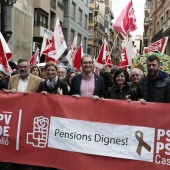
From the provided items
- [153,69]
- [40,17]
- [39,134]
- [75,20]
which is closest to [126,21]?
[153,69]

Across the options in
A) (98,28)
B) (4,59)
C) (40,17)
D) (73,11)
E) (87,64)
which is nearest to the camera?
(87,64)

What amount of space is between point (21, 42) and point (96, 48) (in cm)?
4174

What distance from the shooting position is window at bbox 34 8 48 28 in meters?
27.0

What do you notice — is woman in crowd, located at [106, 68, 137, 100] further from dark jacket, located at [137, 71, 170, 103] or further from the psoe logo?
the psoe logo

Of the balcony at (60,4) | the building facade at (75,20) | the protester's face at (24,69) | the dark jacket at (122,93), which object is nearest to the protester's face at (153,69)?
the dark jacket at (122,93)

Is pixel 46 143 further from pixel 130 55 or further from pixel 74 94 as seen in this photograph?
pixel 130 55

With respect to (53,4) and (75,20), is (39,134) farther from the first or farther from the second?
(75,20)

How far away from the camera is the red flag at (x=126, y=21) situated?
12188mm

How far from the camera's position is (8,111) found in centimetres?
505

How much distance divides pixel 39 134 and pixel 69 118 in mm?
476

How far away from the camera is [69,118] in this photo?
4855mm

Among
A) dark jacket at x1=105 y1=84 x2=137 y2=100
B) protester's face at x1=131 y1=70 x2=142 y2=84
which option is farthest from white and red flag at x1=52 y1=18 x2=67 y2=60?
dark jacket at x1=105 y1=84 x2=137 y2=100

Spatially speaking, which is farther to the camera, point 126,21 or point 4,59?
point 126,21

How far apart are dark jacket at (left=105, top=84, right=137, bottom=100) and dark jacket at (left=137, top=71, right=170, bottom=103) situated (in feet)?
1.21
